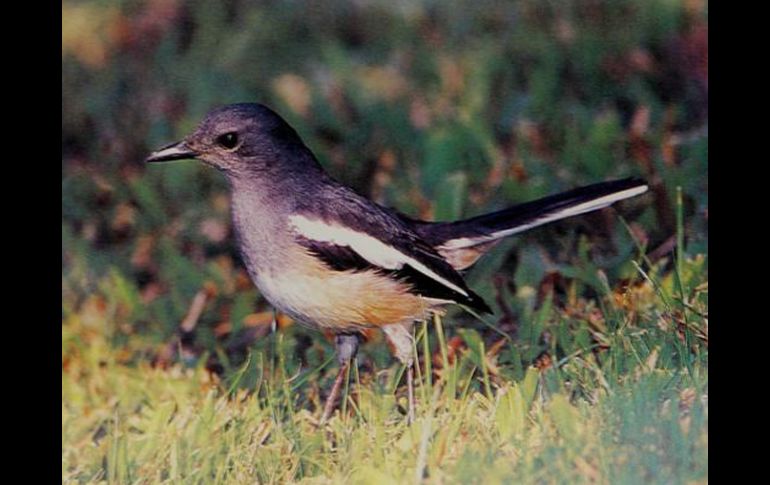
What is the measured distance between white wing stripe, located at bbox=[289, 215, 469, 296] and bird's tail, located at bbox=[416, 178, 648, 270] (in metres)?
0.23

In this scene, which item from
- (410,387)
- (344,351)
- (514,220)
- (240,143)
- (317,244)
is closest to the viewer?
(410,387)

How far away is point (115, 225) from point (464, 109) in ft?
5.40

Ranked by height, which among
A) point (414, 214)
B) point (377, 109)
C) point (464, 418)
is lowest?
point (464, 418)

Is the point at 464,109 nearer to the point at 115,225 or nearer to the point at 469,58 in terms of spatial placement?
the point at 469,58

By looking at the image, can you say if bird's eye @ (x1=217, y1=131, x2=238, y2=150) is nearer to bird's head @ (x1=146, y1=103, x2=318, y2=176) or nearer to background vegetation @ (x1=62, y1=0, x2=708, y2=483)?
bird's head @ (x1=146, y1=103, x2=318, y2=176)

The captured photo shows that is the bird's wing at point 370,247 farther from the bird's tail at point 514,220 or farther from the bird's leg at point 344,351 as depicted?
the bird's leg at point 344,351

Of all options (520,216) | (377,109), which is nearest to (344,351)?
(520,216)

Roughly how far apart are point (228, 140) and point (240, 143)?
0.04 metres

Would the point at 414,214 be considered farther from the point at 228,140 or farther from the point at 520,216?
the point at 228,140

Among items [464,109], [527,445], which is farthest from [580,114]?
[527,445]

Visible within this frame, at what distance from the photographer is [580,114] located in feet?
21.4

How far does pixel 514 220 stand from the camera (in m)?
5.55

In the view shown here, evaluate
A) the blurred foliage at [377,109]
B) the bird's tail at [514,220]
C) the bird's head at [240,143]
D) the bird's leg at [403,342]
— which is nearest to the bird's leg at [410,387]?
the bird's leg at [403,342]

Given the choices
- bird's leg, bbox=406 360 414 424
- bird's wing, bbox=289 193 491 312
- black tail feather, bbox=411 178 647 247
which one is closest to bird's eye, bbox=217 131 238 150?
bird's wing, bbox=289 193 491 312
